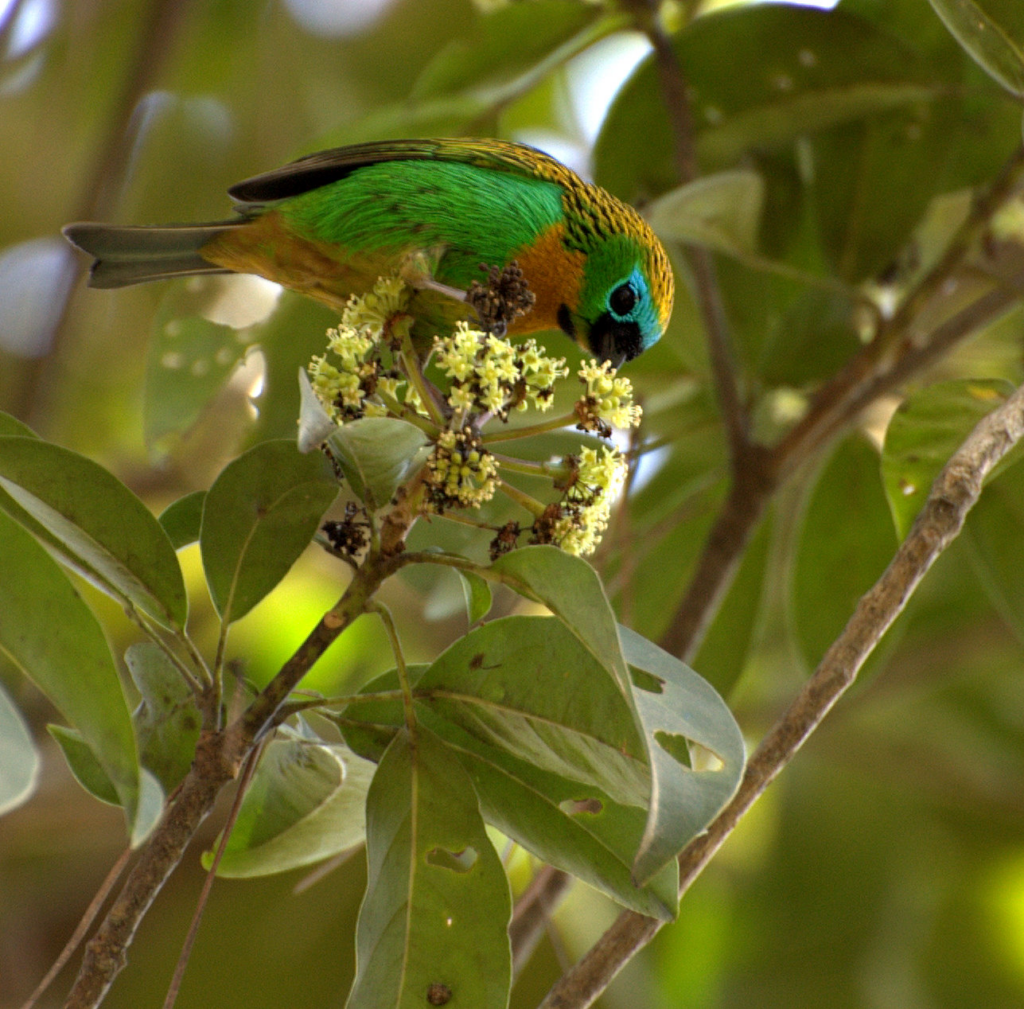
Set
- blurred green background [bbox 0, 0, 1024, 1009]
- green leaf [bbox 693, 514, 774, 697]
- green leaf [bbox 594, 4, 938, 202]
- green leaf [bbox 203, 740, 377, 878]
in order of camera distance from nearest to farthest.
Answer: green leaf [bbox 203, 740, 377, 878], green leaf [bbox 594, 4, 938, 202], green leaf [bbox 693, 514, 774, 697], blurred green background [bbox 0, 0, 1024, 1009]

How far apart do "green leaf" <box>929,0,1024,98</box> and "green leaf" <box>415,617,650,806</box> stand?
3.98 ft

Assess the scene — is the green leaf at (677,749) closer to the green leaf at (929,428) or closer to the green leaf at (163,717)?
the green leaf at (163,717)

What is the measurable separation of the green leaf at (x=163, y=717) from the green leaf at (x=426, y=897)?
0.26 m

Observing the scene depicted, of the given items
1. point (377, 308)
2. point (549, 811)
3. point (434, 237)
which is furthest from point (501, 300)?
point (549, 811)

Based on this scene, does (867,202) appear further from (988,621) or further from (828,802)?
(828,802)

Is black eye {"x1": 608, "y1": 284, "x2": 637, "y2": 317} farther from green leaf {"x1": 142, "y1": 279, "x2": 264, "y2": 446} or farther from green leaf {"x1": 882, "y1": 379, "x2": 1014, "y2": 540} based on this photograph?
green leaf {"x1": 142, "y1": 279, "x2": 264, "y2": 446}

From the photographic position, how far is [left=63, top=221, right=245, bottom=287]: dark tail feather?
2279mm

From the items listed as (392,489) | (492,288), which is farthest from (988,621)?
(392,489)

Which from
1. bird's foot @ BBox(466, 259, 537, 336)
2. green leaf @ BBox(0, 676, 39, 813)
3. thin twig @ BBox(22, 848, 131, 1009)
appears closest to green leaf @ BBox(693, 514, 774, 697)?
bird's foot @ BBox(466, 259, 537, 336)

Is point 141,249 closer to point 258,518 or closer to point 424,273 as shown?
point 424,273

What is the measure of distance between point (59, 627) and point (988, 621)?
11.0 feet

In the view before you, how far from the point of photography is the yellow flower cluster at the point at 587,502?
1.49m

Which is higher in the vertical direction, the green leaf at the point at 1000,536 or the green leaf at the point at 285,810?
the green leaf at the point at 1000,536

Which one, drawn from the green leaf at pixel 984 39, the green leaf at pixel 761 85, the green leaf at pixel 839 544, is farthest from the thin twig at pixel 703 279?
the green leaf at pixel 984 39
